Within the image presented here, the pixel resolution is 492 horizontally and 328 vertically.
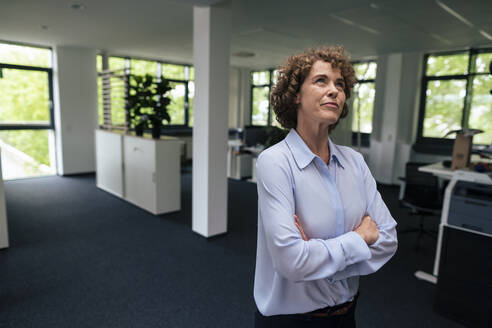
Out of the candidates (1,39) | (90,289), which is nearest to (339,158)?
(90,289)

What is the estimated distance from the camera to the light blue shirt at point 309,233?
38.5 inches

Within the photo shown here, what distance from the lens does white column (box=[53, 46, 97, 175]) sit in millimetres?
6984

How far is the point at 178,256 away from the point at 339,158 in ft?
8.77

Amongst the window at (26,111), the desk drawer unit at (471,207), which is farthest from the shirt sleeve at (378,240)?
the window at (26,111)

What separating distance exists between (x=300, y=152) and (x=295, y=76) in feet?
0.87

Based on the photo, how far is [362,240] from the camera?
1.02 meters

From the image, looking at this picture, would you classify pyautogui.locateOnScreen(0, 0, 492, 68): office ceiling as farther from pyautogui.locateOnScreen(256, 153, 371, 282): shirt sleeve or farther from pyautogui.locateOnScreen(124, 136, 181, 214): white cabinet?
pyautogui.locateOnScreen(256, 153, 371, 282): shirt sleeve

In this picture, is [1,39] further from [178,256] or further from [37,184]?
[178,256]

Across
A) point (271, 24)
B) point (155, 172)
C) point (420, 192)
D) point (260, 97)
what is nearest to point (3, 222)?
point (155, 172)

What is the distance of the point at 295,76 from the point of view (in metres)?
1.12

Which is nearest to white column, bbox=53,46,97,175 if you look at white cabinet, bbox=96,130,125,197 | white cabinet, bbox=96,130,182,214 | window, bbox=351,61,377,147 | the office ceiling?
the office ceiling

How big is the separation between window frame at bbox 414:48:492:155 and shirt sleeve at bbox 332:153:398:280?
20.5ft

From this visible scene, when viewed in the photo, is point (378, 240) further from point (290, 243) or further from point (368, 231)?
point (290, 243)

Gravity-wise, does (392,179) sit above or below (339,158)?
below
